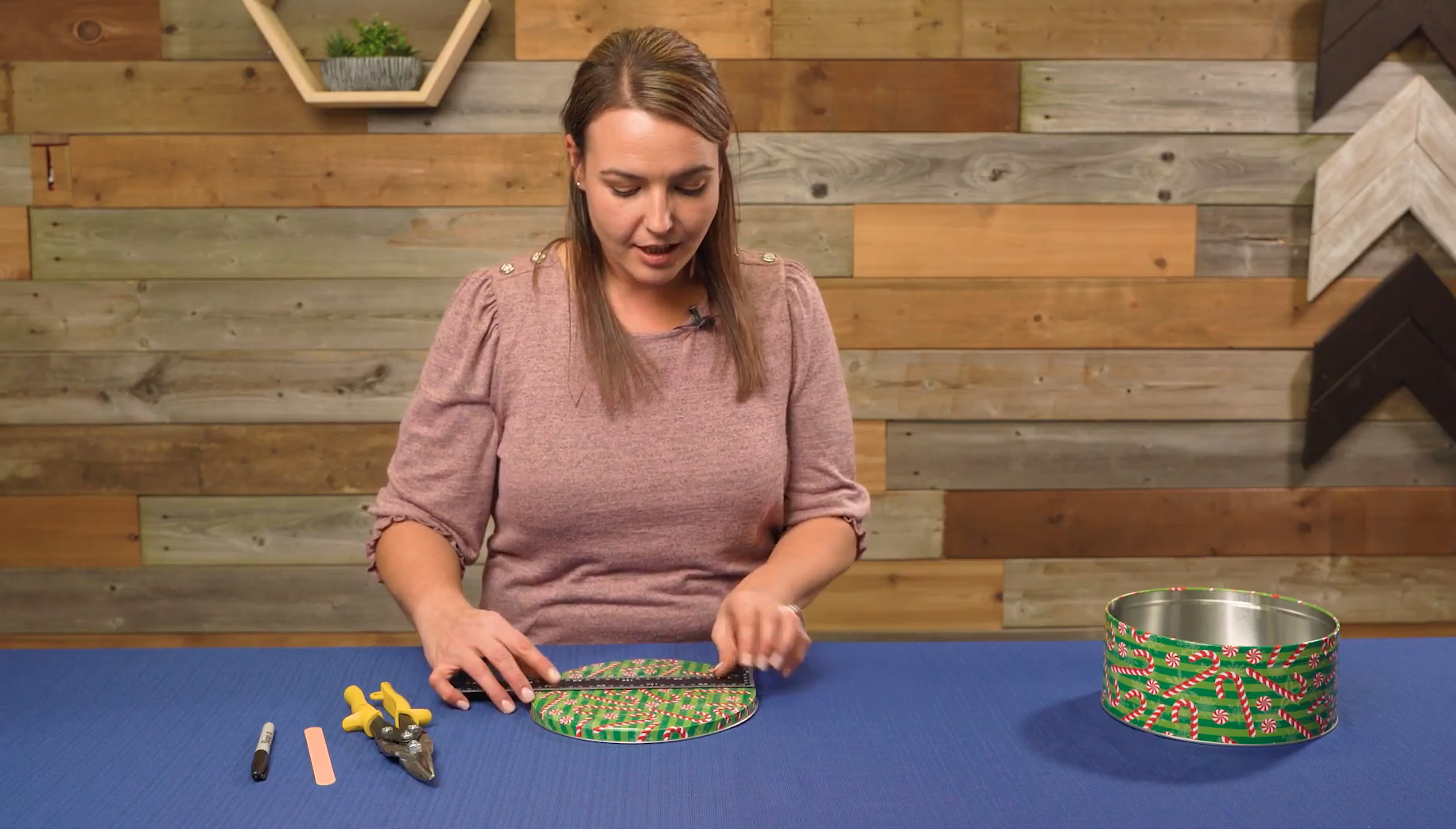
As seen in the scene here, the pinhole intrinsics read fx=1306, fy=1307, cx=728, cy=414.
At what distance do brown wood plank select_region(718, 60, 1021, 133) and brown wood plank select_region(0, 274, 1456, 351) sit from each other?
314 millimetres

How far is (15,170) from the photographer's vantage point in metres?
2.57

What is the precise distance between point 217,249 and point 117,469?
50 cm

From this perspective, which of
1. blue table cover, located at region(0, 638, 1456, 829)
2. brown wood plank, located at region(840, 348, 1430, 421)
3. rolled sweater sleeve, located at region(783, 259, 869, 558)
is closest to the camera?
blue table cover, located at region(0, 638, 1456, 829)

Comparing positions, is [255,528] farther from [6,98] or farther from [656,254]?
[656,254]

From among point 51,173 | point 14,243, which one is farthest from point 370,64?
point 14,243

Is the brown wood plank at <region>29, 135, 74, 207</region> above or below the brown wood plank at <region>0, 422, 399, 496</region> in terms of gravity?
above

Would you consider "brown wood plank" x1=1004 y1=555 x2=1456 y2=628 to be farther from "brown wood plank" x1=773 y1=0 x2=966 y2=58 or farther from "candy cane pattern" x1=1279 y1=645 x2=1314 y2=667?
"candy cane pattern" x1=1279 y1=645 x2=1314 y2=667

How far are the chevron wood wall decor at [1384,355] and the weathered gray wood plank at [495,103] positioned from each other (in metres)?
1.64

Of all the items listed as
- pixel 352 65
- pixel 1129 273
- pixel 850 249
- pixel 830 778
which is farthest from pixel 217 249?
pixel 830 778

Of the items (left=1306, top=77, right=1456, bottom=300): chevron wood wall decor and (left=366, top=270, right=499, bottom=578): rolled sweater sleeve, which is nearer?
(left=366, top=270, right=499, bottom=578): rolled sweater sleeve

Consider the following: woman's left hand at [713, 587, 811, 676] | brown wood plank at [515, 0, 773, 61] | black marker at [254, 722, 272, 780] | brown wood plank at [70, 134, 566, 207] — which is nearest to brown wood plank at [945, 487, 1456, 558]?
brown wood plank at [515, 0, 773, 61]

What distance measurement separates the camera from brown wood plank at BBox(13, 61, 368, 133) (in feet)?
8.37

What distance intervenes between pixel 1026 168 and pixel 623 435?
4.56 feet

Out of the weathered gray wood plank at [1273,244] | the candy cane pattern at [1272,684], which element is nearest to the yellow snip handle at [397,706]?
the candy cane pattern at [1272,684]
